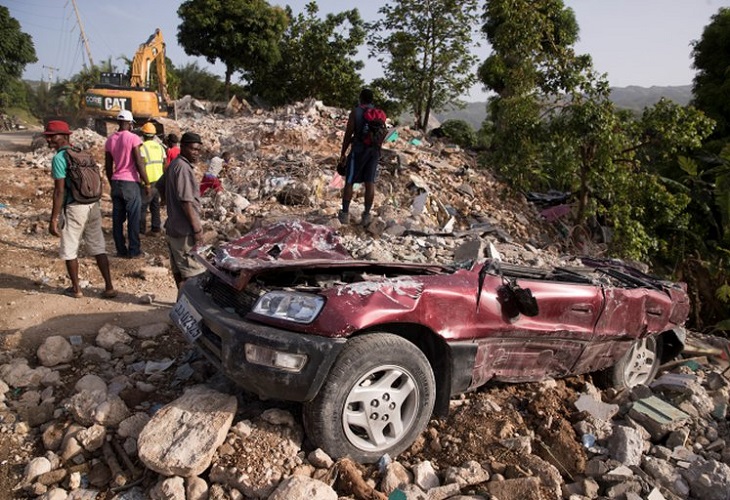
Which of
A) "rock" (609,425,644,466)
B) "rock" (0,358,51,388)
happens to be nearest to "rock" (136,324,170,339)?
"rock" (0,358,51,388)

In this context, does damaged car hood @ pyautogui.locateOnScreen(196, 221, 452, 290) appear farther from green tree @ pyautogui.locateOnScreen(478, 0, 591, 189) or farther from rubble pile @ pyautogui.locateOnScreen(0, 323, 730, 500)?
green tree @ pyautogui.locateOnScreen(478, 0, 591, 189)

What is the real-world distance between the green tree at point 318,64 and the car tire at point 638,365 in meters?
23.0

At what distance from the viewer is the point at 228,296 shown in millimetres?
3150

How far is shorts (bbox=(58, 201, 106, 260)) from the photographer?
4633mm

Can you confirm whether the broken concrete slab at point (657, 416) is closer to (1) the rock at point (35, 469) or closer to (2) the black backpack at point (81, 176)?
(1) the rock at point (35, 469)

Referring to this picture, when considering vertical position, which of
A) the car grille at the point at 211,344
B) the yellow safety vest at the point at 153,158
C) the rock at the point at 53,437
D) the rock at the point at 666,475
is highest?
the yellow safety vest at the point at 153,158

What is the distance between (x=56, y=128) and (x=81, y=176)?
1.55ft

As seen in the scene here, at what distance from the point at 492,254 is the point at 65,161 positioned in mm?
4352

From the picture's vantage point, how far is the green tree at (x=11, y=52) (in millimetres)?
31125

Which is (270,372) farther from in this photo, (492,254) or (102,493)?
(492,254)

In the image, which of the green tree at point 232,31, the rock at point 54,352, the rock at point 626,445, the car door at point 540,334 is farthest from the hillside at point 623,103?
the green tree at point 232,31

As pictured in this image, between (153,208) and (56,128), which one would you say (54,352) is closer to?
(56,128)

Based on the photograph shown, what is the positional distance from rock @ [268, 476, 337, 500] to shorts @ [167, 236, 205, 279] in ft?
8.73

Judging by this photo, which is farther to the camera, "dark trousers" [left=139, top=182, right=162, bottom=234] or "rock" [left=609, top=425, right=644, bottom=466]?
"dark trousers" [left=139, top=182, right=162, bottom=234]
